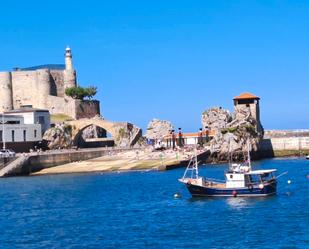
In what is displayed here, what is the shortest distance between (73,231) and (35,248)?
5.52 m

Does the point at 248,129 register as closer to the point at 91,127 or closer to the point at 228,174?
the point at 91,127

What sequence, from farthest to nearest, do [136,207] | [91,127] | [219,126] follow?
[91,127] → [219,126] → [136,207]

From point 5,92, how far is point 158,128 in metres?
28.2

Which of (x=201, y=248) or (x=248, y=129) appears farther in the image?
(x=248, y=129)

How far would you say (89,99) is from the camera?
144625 millimetres

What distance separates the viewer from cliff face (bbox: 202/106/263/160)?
370 ft

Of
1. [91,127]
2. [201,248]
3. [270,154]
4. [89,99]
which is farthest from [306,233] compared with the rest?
[89,99]

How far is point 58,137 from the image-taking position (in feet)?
392

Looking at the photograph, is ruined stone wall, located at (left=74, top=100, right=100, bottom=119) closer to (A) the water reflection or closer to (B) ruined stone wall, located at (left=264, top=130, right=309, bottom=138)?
(B) ruined stone wall, located at (left=264, top=130, right=309, bottom=138)

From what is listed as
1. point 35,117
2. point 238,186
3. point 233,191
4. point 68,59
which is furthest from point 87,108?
point 233,191

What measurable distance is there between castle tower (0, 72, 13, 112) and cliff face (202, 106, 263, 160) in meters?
35.9

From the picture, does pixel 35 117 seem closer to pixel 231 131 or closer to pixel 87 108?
pixel 87 108

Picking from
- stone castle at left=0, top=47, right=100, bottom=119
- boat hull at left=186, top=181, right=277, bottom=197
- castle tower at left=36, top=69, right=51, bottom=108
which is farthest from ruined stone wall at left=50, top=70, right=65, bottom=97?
boat hull at left=186, top=181, right=277, bottom=197

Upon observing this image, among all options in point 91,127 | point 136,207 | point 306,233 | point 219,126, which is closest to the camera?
point 306,233
